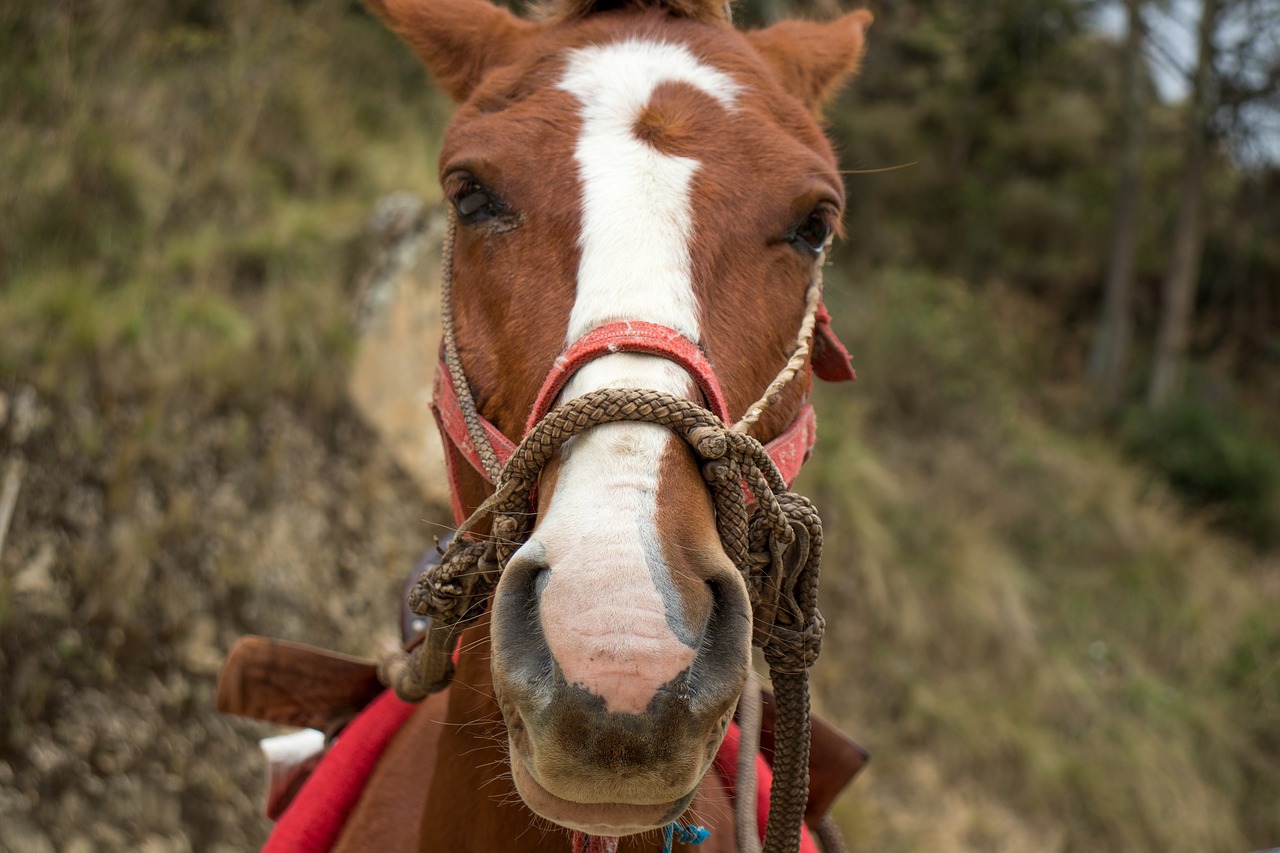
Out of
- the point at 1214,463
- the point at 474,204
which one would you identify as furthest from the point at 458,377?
the point at 1214,463

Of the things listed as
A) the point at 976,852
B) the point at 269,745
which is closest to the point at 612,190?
the point at 269,745

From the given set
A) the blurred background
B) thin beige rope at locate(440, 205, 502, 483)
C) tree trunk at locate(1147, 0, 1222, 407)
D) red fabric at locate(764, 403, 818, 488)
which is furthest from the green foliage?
thin beige rope at locate(440, 205, 502, 483)

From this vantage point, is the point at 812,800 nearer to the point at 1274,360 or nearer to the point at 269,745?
the point at 269,745

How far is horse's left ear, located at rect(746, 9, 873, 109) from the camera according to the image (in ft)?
6.84

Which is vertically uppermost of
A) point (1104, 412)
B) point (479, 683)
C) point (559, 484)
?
point (559, 484)

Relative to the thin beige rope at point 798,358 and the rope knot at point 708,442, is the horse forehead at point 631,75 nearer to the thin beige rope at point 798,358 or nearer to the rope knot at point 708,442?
the thin beige rope at point 798,358

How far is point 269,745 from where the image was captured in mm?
2494

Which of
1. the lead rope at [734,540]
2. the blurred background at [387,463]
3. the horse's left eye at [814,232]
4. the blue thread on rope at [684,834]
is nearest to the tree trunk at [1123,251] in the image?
the blurred background at [387,463]

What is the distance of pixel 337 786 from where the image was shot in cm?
207

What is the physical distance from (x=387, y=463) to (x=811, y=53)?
3.60 meters

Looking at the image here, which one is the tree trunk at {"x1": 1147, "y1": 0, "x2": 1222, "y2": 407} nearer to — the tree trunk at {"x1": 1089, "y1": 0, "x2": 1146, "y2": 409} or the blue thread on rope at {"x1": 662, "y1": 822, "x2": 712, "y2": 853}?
the tree trunk at {"x1": 1089, "y1": 0, "x2": 1146, "y2": 409}

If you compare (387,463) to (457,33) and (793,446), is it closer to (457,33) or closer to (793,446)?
(457,33)

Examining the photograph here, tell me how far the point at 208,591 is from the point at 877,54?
408 inches

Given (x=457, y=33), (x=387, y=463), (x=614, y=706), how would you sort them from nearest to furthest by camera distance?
(x=614, y=706) → (x=457, y=33) → (x=387, y=463)
